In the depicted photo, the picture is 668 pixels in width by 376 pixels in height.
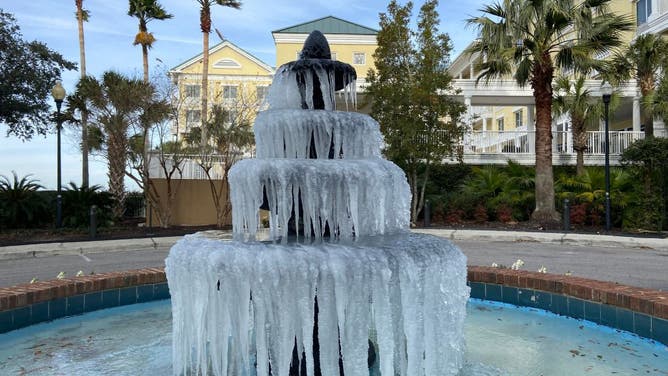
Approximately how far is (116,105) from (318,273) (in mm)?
15939

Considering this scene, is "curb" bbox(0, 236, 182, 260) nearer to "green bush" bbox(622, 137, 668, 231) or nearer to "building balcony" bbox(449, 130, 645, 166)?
"building balcony" bbox(449, 130, 645, 166)

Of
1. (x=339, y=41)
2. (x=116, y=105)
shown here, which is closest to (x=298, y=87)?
(x=116, y=105)

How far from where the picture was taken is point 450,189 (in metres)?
21.5

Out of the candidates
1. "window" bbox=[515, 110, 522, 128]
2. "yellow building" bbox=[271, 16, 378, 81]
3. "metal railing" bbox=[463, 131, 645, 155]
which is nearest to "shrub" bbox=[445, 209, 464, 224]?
"metal railing" bbox=[463, 131, 645, 155]

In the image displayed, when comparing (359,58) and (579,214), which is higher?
(359,58)

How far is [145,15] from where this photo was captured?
26859 mm

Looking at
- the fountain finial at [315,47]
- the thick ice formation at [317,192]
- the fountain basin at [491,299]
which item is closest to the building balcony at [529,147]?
the fountain basin at [491,299]

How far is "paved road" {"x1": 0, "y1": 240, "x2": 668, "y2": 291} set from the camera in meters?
8.73

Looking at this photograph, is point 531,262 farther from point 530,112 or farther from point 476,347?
point 530,112

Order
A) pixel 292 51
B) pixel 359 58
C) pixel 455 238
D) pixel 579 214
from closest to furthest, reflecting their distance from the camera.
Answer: pixel 455 238, pixel 579 214, pixel 292 51, pixel 359 58

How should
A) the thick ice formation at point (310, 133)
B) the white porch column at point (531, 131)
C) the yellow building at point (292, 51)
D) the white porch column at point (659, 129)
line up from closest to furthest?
the thick ice formation at point (310, 133) < the white porch column at point (531, 131) < the white porch column at point (659, 129) < the yellow building at point (292, 51)

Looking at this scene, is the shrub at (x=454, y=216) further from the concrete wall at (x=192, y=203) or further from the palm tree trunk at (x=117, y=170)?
the palm tree trunk at (x=117, y=170)

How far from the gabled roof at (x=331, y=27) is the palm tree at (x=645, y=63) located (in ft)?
82.3

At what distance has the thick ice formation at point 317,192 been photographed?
385 centimetres
